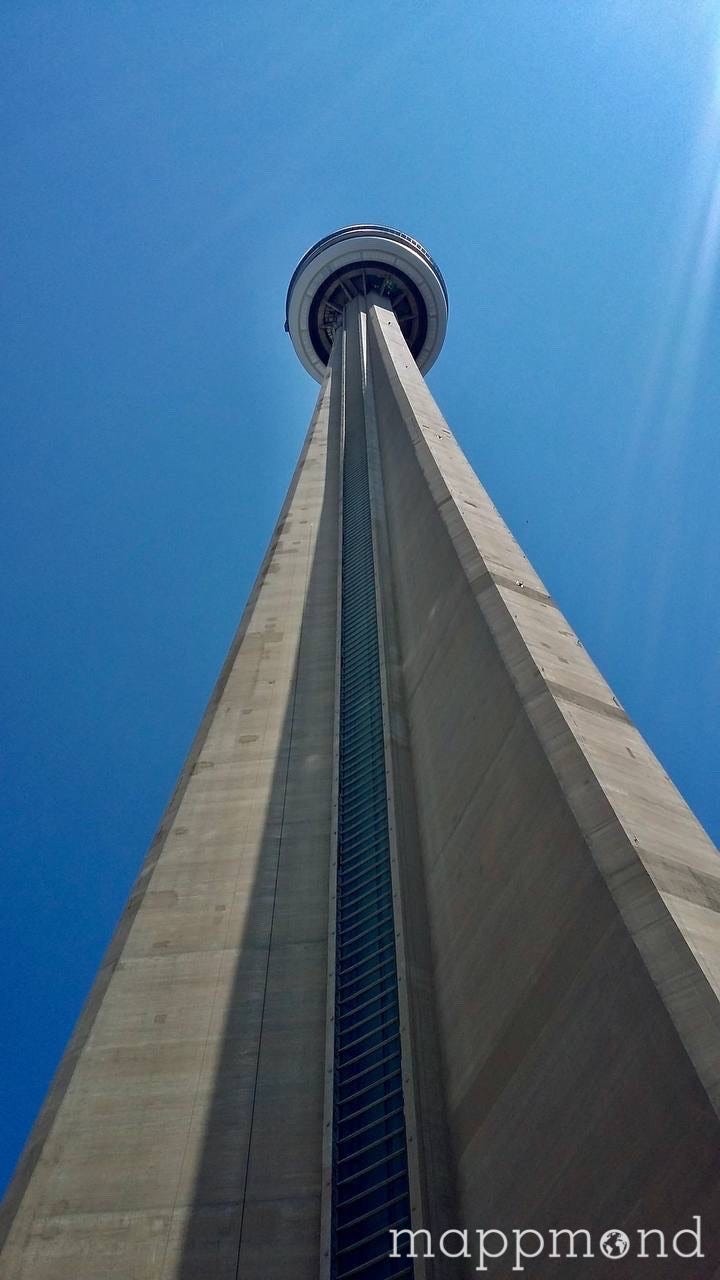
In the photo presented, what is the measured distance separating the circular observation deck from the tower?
34243 millimetres

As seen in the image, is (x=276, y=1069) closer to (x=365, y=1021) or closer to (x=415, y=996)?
(x=365, y=1021)

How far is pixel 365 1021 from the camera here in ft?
27.8

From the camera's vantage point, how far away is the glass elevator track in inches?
259

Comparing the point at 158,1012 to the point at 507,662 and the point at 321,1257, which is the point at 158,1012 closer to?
the point at 321,1257

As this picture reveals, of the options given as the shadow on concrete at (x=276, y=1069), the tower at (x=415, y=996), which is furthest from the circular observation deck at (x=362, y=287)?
the shadow on concrete at (x=276, y=1069)

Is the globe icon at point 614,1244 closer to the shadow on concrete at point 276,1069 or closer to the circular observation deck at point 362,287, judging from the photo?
the shadow on concrete at point 276,1069

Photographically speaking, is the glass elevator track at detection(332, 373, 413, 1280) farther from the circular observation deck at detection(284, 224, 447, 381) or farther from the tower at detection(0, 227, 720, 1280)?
the circular observation deck at detection(284, 224, 447, 381)

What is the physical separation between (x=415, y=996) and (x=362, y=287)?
137ft

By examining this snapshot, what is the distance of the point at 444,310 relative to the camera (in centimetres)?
4534

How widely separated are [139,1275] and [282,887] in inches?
178

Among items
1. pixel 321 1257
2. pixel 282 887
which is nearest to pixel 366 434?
pixel 282 887

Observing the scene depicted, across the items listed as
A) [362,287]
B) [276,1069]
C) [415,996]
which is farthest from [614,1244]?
[362,287]

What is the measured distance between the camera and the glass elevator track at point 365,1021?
6.57m

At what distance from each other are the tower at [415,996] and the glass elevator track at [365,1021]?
0.09ft
